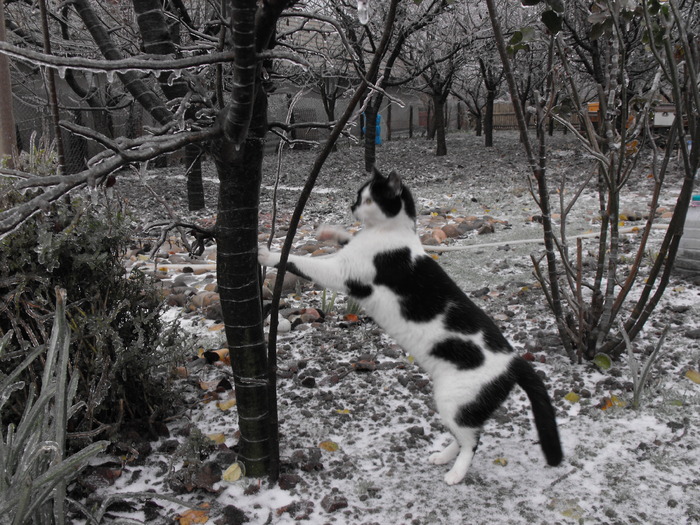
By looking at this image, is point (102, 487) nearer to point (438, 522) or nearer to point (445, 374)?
point (438, 522)

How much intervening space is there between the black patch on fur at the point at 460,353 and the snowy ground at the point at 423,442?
49cm

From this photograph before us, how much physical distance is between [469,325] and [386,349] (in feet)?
3.87

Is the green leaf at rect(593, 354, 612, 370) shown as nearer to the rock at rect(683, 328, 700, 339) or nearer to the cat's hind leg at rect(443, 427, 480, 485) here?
the rock at rect(683, 328, 700, 339)

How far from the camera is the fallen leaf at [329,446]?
7.64 feet

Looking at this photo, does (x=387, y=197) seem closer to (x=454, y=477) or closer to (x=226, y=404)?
(x=454, y=477)

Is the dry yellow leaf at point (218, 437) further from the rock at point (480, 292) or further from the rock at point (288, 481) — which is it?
the rock at point (480, 292)

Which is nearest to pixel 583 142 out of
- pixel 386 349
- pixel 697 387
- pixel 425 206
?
pixel 697 387

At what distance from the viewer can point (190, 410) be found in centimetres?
258

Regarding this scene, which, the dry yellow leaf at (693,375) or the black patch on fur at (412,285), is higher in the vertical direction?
the black patch on fur at (412,285)

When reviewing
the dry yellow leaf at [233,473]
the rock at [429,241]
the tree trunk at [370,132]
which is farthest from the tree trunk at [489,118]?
the dry yellow leaf at [233,473]

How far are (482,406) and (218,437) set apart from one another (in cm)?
121

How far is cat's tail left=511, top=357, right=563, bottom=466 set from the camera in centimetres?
206

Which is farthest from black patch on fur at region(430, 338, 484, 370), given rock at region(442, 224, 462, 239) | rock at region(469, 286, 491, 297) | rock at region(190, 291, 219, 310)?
rock at region(442, 224, 462, 239)

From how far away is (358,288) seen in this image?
7.34 feet
